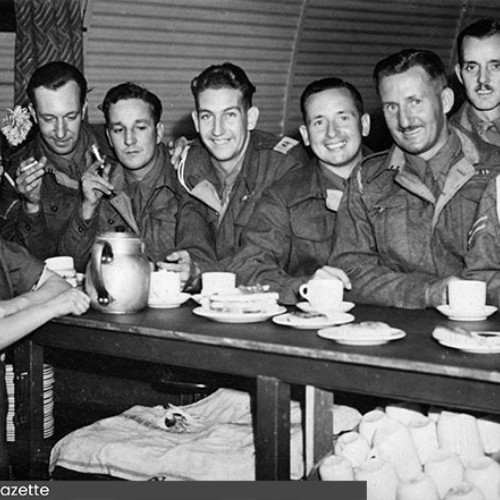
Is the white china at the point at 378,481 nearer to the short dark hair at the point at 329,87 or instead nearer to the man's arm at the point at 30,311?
the man's arm at the point at 30,311

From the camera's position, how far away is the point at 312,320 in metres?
2.71

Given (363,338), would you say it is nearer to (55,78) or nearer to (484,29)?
(484,29)

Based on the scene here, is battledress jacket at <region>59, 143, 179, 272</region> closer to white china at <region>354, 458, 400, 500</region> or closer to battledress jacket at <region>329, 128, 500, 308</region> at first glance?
battledress jacket at <region>329, 128, 500, 308</region>

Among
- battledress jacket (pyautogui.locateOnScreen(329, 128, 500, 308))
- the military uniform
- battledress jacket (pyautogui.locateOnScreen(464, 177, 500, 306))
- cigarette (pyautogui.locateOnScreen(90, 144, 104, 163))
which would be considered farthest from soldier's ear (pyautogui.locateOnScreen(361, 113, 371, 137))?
the military uniform

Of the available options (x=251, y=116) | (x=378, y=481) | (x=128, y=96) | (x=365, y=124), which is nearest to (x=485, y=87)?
(x=365, y=124)

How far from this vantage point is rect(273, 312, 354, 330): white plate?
2691 mm

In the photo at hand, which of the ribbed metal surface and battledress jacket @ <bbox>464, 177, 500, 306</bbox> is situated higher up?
the ribbed metal surface

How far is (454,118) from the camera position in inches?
178

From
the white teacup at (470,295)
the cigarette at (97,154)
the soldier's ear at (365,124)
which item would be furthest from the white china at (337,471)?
the cigarette at (97,154)

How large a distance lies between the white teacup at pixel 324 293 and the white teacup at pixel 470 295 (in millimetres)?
367

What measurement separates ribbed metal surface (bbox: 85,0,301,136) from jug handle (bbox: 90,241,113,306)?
143 inches

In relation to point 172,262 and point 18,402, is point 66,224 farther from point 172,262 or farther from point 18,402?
point 18,402

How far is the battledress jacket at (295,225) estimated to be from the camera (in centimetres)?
388

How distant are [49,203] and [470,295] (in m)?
2.64
